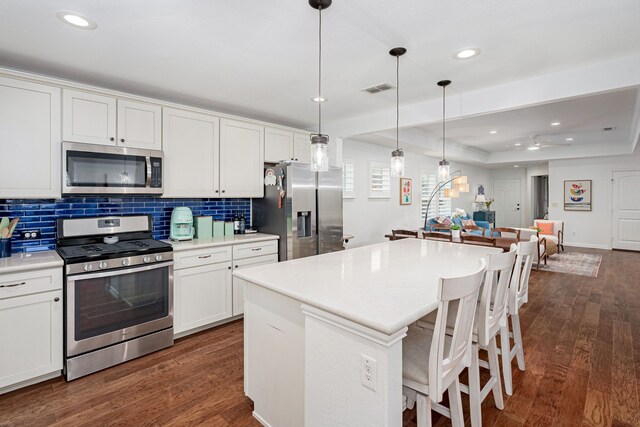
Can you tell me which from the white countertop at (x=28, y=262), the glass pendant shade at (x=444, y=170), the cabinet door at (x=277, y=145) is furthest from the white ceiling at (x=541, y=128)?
the white countertop at (x=28, y=262)

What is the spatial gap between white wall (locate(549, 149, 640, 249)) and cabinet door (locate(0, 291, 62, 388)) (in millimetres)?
10836

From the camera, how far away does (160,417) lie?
203 cm

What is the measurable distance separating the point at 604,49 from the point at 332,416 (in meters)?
3.28

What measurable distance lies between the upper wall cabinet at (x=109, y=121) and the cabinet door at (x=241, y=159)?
726 millimetres

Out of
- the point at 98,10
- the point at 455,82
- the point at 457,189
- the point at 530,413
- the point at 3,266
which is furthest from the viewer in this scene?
the point at 457,189

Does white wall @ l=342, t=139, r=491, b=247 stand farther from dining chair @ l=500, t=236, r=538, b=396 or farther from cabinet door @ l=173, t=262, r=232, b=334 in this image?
dining chair @ l=500, t=236, r=538, b=396

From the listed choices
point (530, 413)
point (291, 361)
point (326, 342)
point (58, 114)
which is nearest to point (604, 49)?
point (530, 413)

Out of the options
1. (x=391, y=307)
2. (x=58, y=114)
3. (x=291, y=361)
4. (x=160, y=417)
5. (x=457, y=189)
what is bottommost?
(x=160, y=417)

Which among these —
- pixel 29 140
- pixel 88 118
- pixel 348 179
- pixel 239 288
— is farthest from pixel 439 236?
pixel 29 140

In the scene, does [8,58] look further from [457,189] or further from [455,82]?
[457,189]

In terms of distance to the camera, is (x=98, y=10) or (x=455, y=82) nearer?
(x=98, y=10)

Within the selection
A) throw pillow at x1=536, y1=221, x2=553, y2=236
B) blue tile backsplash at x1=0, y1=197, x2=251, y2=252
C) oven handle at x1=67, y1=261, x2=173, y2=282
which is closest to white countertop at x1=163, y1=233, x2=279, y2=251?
oven handle at x1=67, y1=261, x2=173, y2=282

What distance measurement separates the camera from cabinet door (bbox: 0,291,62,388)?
7.30 feet

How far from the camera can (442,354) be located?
1.32 m
